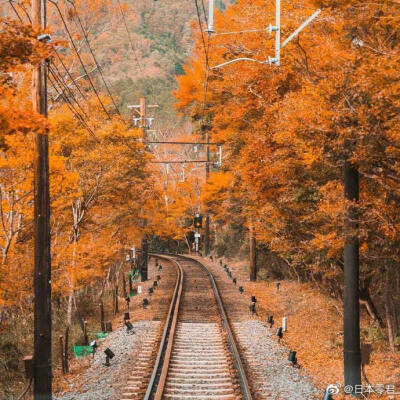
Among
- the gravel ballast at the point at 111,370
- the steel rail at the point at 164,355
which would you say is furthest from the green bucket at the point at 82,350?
the steel rail at the point at 164,355

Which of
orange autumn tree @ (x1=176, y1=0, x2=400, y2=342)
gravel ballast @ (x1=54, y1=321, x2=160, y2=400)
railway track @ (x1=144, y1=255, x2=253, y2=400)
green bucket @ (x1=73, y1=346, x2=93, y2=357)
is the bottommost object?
green bucket @ (x1=73, y1=346, x2=93, y2=357)

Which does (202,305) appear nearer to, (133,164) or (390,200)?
(133,164)

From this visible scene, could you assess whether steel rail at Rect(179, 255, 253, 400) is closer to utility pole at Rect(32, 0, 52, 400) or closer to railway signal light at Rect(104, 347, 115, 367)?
railway signal light at Rect(104, 347, 115, 367)

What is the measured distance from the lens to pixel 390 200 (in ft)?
37.4

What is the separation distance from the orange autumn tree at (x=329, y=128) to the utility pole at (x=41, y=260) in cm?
510

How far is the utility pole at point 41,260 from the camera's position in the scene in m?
10.6

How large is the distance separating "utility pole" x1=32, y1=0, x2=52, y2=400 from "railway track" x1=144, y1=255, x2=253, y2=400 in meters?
2.09

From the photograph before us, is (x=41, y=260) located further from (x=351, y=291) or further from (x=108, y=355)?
(x=351, y=291)

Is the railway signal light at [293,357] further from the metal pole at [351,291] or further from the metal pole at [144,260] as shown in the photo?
the metal pole at [144,260]

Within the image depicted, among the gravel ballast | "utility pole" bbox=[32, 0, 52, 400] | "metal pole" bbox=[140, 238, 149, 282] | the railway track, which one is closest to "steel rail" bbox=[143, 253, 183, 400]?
the railway track

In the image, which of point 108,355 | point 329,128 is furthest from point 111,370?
point 329,128

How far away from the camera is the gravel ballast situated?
1141cm

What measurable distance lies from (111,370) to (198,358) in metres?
2.21

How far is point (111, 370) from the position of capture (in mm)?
13102
